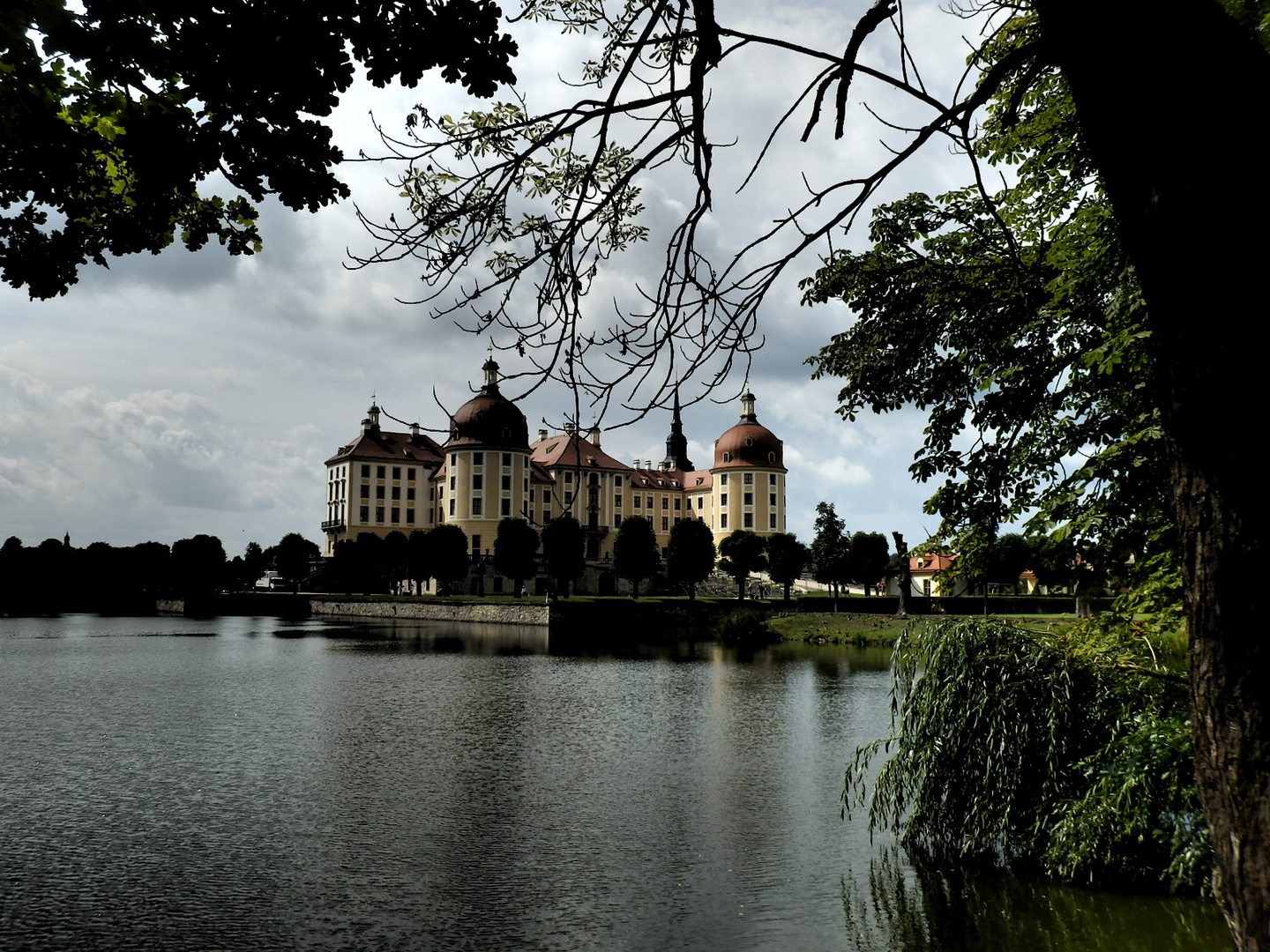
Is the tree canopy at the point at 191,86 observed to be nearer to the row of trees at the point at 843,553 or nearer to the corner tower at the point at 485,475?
the row of trees at the point at 843,553

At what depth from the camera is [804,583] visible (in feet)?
269

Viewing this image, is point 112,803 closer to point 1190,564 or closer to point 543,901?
point 543,901

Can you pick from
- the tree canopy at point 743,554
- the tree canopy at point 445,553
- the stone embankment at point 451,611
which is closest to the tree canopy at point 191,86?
the stone embankment at point 451,611

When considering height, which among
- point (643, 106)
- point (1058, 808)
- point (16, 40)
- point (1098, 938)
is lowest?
point (1098, 938)

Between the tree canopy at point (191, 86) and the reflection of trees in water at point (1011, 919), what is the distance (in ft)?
25.7

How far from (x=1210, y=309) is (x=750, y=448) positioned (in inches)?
3833

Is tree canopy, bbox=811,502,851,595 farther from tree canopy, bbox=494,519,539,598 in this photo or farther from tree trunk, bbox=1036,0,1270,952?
tree trunk, bbox=1036,0,1270,952

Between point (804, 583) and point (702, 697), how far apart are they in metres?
58.1

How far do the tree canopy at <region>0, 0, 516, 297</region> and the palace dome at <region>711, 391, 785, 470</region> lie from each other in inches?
3668

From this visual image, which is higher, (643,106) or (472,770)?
(643,106)

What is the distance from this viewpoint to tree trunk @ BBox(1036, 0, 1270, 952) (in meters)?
2.27

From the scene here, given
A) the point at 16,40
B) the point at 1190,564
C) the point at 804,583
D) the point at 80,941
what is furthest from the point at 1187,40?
the point at 804,583

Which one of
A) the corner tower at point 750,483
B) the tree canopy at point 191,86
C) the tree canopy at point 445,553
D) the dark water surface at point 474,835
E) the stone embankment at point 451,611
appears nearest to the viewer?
the tree canopy at point 191,86

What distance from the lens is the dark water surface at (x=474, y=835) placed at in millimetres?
8789
